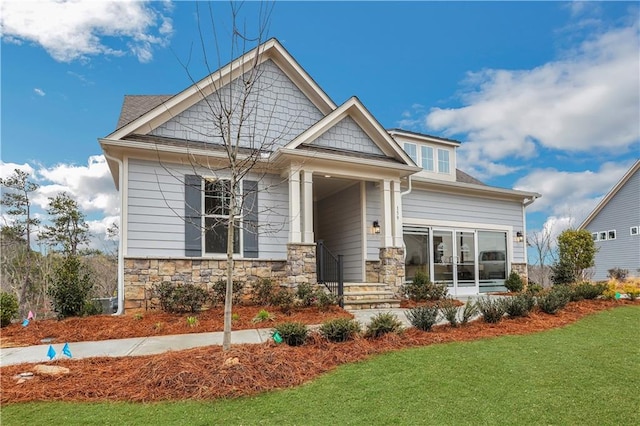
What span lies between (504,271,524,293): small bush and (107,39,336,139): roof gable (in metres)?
8.42

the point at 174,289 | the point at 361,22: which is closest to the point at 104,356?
the point at 174,289

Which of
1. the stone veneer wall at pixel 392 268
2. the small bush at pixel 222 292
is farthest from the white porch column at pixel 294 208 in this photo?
the stone veneer wall at pixel 392 268

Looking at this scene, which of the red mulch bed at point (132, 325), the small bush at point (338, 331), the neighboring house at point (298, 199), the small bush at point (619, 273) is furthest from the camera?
the small bush at point (619, 273)

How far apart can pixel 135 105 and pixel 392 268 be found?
893 centimetres

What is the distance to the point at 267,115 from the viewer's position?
11461 millimetres

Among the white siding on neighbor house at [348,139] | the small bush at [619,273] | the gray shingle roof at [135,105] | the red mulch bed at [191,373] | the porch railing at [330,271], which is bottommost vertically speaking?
the small bush at [619,273]

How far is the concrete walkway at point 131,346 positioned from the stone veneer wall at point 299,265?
9.43 feet

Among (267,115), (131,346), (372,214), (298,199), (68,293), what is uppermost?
(267,115)

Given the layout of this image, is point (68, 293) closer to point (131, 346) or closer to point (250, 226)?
point (131, 346)

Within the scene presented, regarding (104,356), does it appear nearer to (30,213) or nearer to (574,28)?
(30,213)

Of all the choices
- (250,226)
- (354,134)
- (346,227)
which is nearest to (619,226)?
(346,227)

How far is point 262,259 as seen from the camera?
1041 centimetres

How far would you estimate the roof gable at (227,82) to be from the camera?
9.67 meters

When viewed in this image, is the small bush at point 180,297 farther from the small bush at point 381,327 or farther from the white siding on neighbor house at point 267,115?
the small bush at point 381,327
